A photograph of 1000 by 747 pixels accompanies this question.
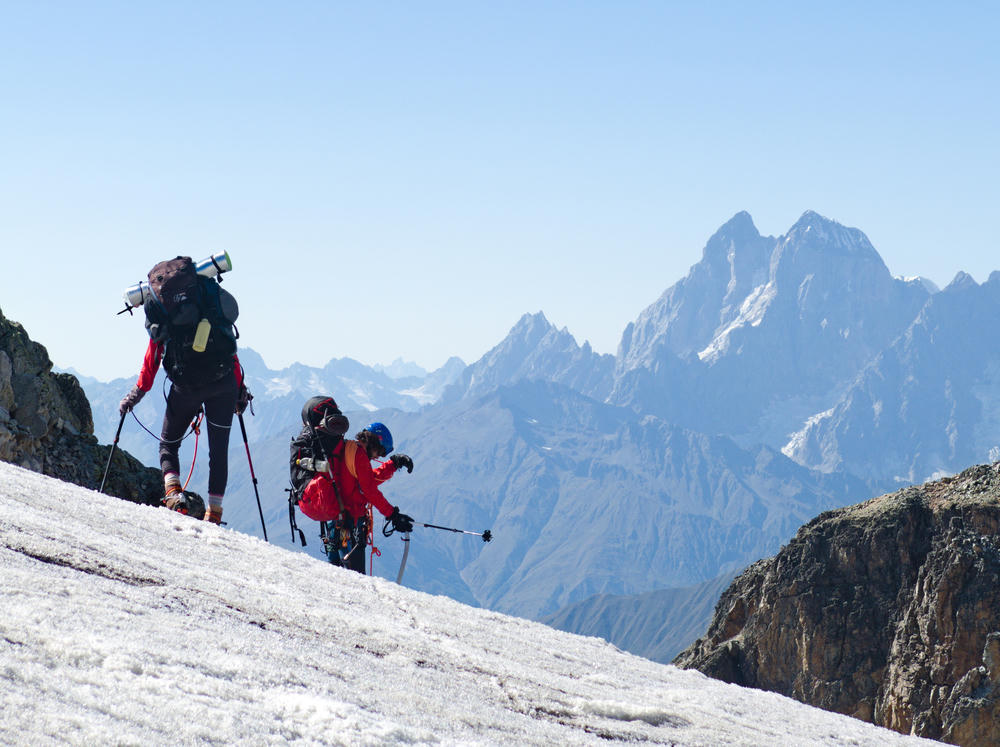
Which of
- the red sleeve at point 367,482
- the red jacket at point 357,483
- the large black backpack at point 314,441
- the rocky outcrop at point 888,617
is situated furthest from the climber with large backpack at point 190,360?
the rocky outcrop at point 888,617

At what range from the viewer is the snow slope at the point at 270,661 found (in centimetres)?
544

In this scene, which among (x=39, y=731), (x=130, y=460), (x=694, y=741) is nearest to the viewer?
(x=39, y=731)

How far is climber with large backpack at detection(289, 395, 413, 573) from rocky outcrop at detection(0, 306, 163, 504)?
4997mm

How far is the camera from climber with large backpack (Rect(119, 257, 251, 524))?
14.3m

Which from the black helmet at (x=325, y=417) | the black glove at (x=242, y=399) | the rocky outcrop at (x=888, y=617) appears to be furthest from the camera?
the rocky outcrop at (x=888, y=617)

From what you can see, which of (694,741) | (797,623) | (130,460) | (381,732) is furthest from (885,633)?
(381,732)

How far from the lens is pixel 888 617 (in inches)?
1741

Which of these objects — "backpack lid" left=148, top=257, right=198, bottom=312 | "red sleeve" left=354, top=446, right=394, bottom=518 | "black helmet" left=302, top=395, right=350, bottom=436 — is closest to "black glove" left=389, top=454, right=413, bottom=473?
"red sleeve" left=354, top=446, right=394, bottom=518

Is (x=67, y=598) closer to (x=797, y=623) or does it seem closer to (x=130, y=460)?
(x=130, y=460)

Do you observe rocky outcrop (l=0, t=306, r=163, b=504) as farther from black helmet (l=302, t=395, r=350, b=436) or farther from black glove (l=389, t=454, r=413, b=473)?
black glove (l=389, t=454, r=413, b=473)

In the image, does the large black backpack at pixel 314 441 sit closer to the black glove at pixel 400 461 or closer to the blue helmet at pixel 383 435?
the blue helmet at pixel 383 435

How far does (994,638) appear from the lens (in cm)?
3931

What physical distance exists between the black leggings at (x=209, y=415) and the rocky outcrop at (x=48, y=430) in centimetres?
365

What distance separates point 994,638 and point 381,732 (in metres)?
39.3
